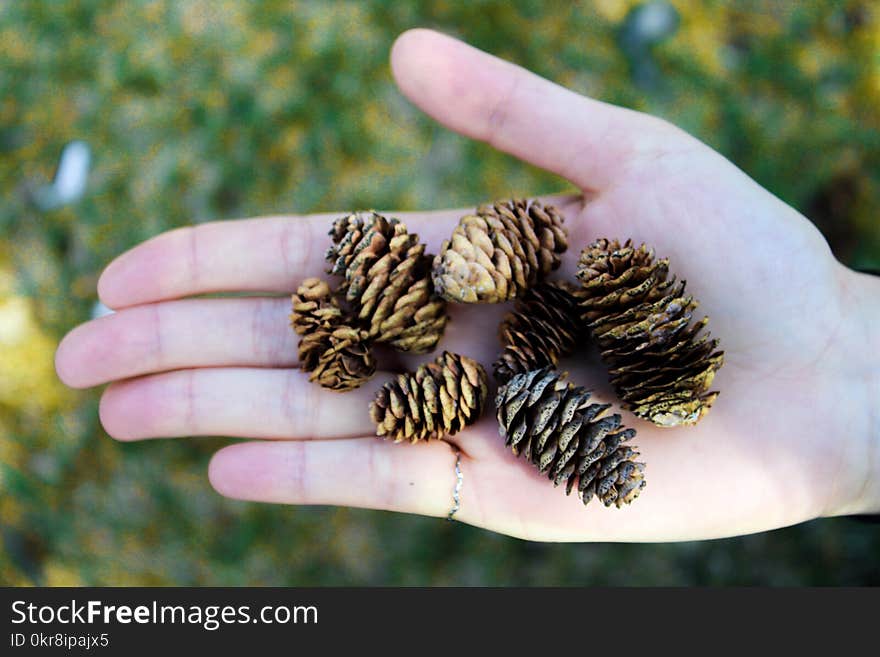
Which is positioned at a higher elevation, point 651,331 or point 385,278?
point 385,278

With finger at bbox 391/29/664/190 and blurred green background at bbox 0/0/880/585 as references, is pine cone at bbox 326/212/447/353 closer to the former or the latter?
finger at bbox 391/29/664/190

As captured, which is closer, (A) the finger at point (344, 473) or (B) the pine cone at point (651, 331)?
(B) the pine cone at point (651, 331)

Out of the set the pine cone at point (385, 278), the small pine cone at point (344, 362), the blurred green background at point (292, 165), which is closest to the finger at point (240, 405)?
the small pine cone at point (344, 362)

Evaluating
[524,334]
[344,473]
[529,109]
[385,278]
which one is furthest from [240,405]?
[529,109]

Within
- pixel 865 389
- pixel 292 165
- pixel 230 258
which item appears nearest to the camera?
pixel 865 389

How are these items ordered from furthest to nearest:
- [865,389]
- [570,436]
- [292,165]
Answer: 1. [292,165]
2. [865,389]
3. [570,436]

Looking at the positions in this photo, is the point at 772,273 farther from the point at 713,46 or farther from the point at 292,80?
the point at 292,80

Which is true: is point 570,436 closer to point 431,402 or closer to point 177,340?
point 431,402

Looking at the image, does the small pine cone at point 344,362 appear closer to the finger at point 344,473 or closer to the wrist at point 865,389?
the finger at point 344,473
